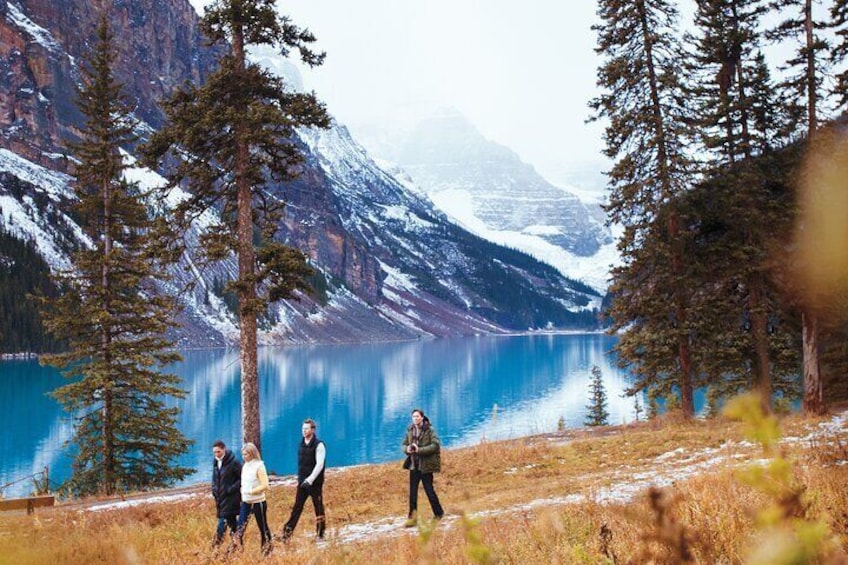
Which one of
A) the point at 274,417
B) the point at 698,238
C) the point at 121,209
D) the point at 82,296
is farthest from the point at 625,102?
the point at 274,417

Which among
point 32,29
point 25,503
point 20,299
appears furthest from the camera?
point 32,29

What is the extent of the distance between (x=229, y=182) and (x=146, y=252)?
114 inches

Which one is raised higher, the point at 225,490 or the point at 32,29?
the point at 32,29

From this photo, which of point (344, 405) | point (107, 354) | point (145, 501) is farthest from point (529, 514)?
point (344, 405)

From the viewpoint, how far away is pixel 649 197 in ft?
69.6

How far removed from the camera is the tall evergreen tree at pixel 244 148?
696 inches

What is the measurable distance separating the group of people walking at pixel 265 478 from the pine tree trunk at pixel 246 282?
23.1 feet

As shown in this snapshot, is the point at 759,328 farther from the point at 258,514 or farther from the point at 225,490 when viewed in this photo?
the point at 225,490

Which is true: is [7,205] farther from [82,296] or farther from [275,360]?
[82,296]

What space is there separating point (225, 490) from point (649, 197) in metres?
15.9

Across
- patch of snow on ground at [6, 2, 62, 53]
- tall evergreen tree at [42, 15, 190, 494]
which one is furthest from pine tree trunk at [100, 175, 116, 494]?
patch of snow on ground at [6, 2, 62, 53]

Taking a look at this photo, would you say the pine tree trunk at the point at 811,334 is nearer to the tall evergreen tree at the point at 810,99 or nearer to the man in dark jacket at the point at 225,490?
the tall evergreen tree at the point at 810,99

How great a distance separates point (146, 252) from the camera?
18.0 meters

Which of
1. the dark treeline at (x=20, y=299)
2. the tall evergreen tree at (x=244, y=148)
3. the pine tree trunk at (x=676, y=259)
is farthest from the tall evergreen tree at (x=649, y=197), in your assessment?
the dark treeline at (x=20, y=299)
